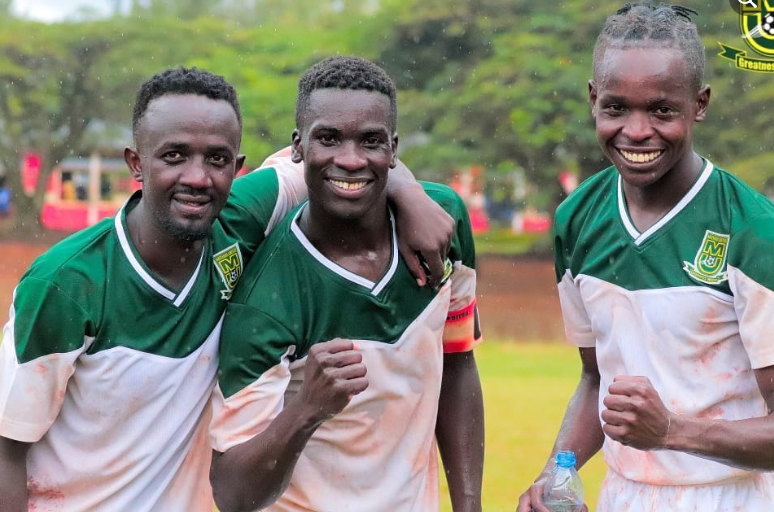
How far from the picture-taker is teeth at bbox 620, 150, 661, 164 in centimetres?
332

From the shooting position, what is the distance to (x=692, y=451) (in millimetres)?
3141

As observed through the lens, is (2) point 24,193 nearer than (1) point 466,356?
No

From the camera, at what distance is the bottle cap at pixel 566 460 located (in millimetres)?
3426

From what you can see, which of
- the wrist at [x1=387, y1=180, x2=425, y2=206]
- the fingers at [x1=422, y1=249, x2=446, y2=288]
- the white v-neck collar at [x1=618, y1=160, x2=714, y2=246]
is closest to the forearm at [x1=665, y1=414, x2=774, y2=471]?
the white v-neck collar at [x1=618, y1=160, x2=714, y2=246]

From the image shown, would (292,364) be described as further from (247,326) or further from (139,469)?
(139,469)

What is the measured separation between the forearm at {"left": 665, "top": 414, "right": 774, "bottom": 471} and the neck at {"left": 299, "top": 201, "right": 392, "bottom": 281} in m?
1.01

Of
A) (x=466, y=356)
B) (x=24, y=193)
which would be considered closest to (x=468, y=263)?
(x=466, y=356)

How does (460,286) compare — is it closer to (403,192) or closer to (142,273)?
(403,192)

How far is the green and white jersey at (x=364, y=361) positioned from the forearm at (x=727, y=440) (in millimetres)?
828

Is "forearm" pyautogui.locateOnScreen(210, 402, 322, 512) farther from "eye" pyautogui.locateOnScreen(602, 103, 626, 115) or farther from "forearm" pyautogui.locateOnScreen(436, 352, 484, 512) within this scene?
"eye" pyautogui.locateOnScreen(602, 103, 626, 115)

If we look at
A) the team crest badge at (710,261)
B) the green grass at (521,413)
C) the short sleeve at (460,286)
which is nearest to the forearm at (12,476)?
the short sleeve at (460,286)

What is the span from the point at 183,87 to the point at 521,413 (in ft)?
35.6

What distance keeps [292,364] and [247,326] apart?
189 millimetres

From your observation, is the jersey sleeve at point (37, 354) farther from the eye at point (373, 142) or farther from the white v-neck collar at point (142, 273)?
the eye at point (373, 142)
